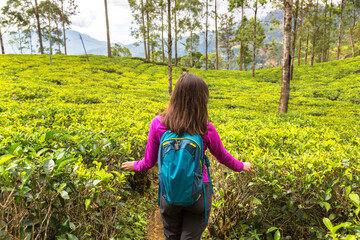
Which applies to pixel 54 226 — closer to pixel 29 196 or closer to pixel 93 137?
pixel 29 196

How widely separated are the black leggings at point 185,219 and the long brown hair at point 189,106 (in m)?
0.66

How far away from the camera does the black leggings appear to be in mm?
1781

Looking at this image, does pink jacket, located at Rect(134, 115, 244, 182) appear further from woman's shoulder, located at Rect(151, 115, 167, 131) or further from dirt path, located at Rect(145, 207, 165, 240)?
dirt path, located at Rect(145, 207, 165, 240)

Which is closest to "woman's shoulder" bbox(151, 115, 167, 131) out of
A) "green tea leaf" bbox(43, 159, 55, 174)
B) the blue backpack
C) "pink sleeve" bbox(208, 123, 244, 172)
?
the blue backpack

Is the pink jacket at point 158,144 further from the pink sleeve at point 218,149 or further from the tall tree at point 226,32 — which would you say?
the tall tree at point 226,32

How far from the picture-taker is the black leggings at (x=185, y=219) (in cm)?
178

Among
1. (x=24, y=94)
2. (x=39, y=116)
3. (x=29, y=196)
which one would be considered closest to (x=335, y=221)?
(x=29, y=196)

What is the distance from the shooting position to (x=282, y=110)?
905 cm

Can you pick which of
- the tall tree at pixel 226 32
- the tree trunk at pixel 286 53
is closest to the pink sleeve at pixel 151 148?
the tree trunk at pixel 286 53

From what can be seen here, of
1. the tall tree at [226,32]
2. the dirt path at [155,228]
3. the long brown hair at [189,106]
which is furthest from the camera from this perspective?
the tall tree at [226,32]

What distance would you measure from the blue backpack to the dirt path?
1972 millimetres

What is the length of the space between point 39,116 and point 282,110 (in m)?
8.99

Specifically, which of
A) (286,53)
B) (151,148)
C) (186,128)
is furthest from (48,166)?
(286,53)

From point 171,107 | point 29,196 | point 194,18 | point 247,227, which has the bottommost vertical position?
point 247,227
